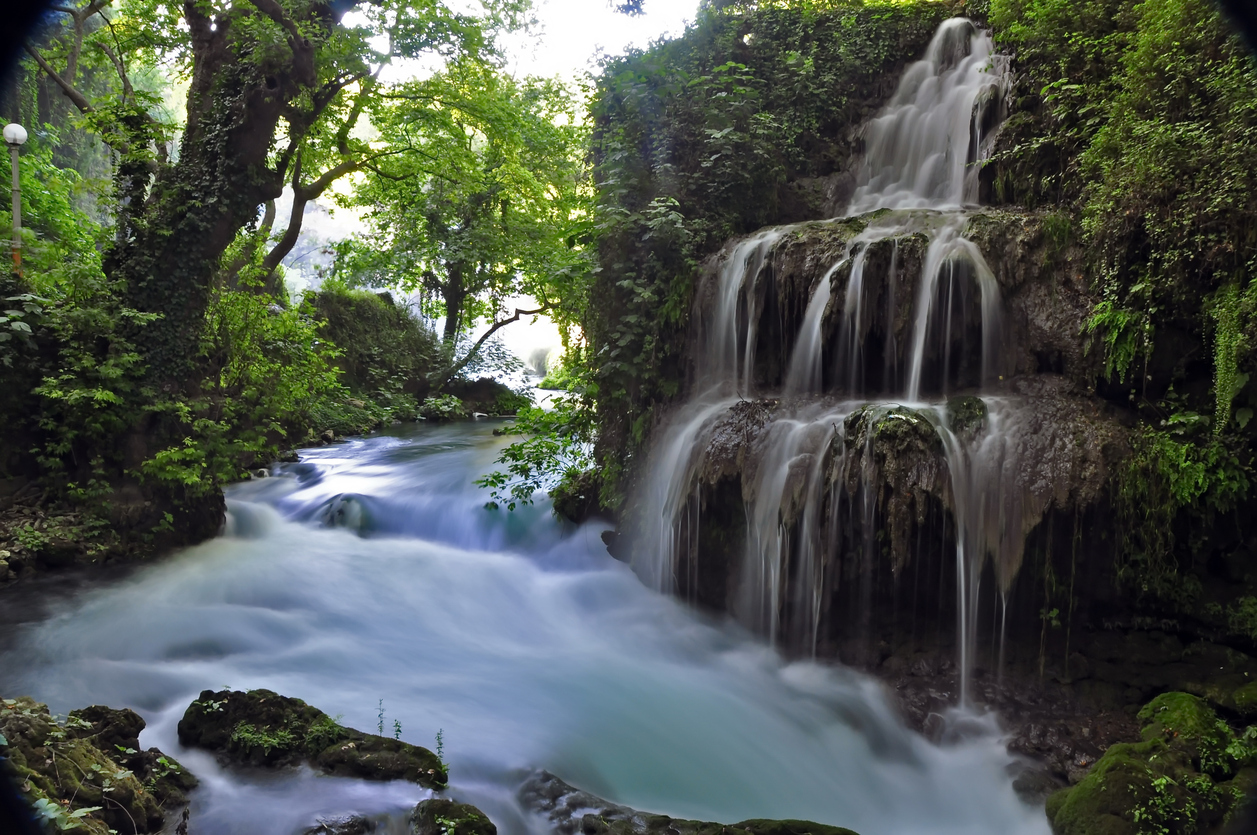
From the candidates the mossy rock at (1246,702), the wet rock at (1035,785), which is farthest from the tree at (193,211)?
the mossy rock at (1246,702)

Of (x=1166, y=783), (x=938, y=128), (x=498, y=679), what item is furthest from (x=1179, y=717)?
(x=938, y=128)

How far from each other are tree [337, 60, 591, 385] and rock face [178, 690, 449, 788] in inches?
404

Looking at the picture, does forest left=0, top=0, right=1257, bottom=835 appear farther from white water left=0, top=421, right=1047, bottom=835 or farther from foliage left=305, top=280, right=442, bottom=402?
foliage left=305, top=280, right=442, bottom=402

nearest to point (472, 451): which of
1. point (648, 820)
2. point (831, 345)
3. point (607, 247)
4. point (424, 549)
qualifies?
point (424, 549)

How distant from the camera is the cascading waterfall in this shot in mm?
5953

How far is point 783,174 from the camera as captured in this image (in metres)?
10.2

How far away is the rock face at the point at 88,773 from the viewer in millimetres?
3117

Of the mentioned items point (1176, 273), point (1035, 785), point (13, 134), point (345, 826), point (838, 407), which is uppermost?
point (13, 134)

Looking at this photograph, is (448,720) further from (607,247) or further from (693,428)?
(607,247)

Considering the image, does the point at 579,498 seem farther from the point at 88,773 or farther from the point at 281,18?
the point at 281,18

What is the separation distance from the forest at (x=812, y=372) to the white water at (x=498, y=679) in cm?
19

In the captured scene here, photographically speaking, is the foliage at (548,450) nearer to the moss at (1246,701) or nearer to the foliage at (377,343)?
the moss at (1246,701)

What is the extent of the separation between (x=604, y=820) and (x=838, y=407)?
15.2 feet

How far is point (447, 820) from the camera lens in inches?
154
